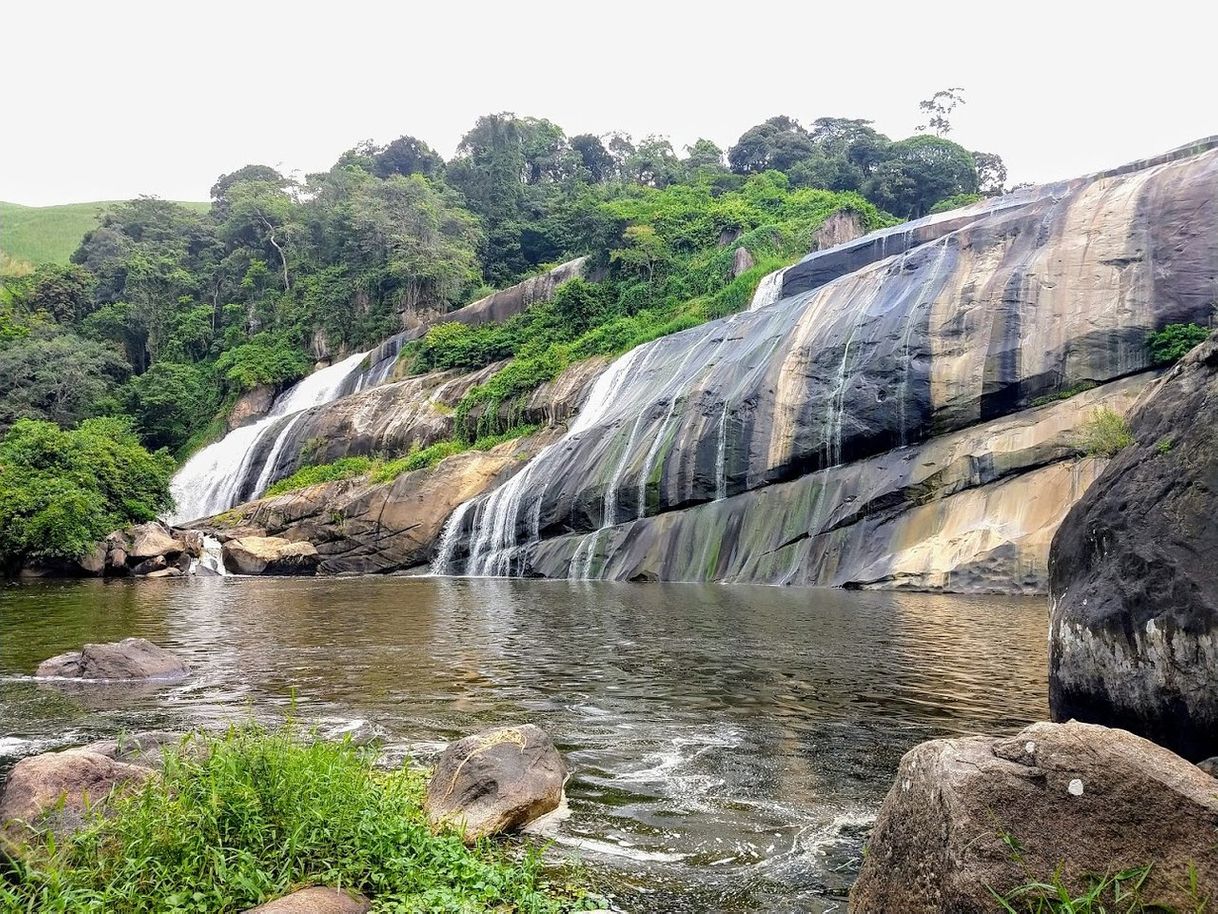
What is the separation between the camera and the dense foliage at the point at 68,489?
31.5 metres

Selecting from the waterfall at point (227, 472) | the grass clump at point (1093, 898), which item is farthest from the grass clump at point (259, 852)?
the waterfall at point (227, 472)

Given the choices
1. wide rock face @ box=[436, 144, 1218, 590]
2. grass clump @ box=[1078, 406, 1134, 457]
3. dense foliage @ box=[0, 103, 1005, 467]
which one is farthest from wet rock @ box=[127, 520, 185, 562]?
grass clump @ box=[1078, 406, 1134, 457]

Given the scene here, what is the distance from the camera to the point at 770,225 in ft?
167

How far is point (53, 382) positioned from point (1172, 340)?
5487cm

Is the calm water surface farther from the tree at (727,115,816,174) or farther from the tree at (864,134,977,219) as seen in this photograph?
the tree at (727,115,816,174)

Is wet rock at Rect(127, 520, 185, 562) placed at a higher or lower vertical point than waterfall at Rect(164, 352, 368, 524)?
lower

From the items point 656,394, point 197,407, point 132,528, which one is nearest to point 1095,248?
point 656,394

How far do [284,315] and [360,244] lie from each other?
323 inches

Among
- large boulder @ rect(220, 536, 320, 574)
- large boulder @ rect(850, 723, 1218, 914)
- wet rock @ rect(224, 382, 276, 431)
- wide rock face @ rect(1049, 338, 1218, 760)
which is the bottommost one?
large boulder @ rect(220, 536, 320, 574)

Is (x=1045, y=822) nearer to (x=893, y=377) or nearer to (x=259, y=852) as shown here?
(x=259, y=852)

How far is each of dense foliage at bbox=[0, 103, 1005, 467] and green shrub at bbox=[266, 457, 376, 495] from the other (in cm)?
621

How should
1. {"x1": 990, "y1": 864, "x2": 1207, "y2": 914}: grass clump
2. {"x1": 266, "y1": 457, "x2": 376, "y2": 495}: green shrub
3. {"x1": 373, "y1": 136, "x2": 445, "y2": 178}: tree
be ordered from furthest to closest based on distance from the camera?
{"x1": 373, "y1": 136, "x2": 445, "y2": 178}: tree, {"x1": 266, "y1": 457, "x2": 376, "y2": 495}: green shrub, {"x1": 990, "y1": 864, "x2": 1207, "y2": 914}: grass clump

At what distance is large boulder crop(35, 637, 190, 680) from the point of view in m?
11.2

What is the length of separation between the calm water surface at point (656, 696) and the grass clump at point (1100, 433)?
4.57 metres
